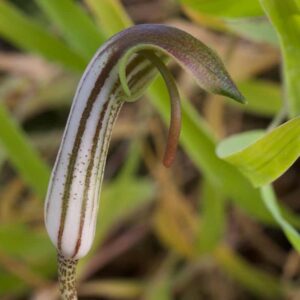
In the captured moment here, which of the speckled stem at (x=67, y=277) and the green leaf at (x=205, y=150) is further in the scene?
the green leaf at (x=205, y=150)

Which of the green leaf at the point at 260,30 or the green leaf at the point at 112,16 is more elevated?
the green leaf at the point at 112,16

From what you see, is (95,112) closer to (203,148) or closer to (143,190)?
(203,148)

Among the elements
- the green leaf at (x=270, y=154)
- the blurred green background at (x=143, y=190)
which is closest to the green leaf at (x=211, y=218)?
the blurred green background at (x=143, y=190)

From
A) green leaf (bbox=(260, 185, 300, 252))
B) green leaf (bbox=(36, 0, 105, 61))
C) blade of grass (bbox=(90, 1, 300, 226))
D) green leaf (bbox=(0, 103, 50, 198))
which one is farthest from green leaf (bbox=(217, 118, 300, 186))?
green leaf (bbox=(0, 103, 50, 198))

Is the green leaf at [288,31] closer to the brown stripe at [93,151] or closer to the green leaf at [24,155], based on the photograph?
the brown stripe at [93,151]

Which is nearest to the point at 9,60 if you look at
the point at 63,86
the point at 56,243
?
the point at 63,86

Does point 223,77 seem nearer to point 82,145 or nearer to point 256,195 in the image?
point 82,145
